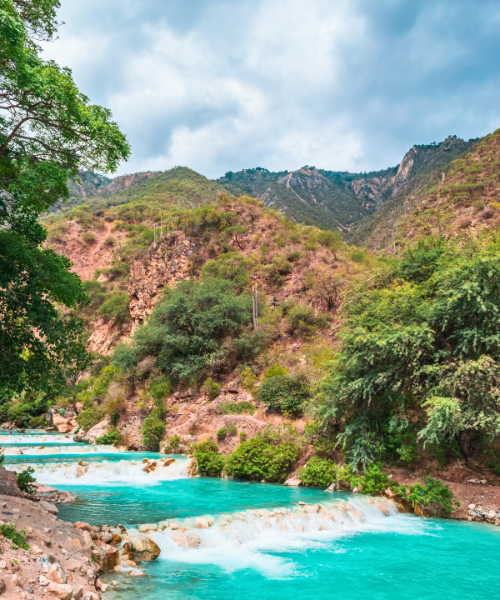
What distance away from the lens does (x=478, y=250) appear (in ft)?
44.4

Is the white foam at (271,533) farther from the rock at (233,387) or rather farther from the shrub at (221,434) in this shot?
the rock at (233,387)

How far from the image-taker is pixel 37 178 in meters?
7.13

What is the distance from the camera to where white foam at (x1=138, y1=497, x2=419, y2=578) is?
26.4 feet

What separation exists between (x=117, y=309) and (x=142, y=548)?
4536cm

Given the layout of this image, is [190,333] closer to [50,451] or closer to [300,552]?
[50,451]

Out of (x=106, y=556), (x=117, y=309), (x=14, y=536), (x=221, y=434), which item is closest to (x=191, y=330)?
(x=221, y=434)

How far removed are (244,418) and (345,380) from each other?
24.9 ft

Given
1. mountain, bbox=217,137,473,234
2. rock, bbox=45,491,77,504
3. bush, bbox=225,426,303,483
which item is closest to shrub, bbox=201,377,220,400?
bush, bbox=225,426,303,483

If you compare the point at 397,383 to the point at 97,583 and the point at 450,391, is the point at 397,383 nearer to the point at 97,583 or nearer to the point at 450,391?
the point at 450,391

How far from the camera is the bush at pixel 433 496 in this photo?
1195 centimetres

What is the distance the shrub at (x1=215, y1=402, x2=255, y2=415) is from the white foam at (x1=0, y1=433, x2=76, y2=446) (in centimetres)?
1500

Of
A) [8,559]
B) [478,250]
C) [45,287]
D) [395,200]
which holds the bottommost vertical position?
[8,559]

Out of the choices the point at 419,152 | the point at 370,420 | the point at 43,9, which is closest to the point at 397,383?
the point at 370,420

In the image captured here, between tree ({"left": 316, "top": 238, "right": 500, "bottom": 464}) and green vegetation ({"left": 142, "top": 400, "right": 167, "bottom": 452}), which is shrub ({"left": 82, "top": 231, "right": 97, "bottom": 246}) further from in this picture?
tree ({"left": 316, "top": 238, "right": 500, "bottom": 464})
